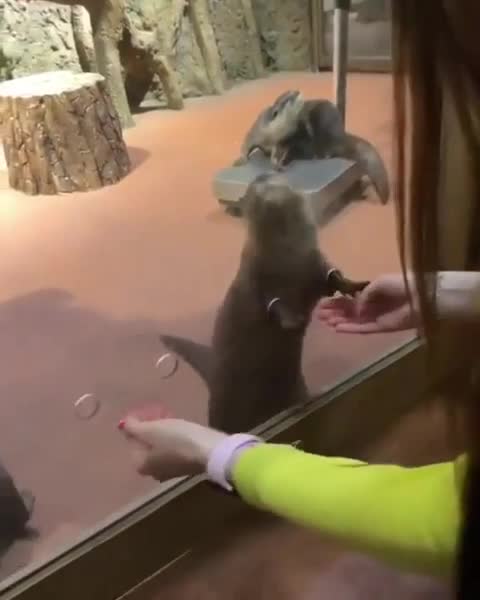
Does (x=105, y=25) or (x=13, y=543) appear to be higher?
(x=105, y=25)

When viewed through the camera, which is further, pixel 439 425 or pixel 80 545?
pixel 439 425

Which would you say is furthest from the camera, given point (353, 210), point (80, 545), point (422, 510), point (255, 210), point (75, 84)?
point (75, 84)

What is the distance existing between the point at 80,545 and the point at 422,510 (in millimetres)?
555

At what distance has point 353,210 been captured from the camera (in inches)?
70.5

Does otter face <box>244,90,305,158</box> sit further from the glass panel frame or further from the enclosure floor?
the glass panel frame

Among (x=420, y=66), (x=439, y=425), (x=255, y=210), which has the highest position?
(x=420, y=66)

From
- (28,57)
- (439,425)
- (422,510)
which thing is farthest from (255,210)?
(28,57)

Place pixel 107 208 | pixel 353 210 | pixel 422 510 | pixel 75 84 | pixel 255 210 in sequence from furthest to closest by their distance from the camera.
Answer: pixel 75 84 < pixel 107 208 < pixel 353 210 < pixel 255 210 < pixel 422 510

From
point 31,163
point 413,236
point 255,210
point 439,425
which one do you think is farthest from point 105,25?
point 413,236

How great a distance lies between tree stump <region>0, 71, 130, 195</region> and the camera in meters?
2.06

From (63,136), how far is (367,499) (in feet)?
5.13

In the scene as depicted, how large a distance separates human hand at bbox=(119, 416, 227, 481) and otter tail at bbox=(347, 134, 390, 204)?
846mm

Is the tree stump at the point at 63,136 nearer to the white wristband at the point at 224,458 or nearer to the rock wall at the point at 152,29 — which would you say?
the rock wall at the point at 152,29

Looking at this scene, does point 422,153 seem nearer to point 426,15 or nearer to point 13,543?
point 426,15
